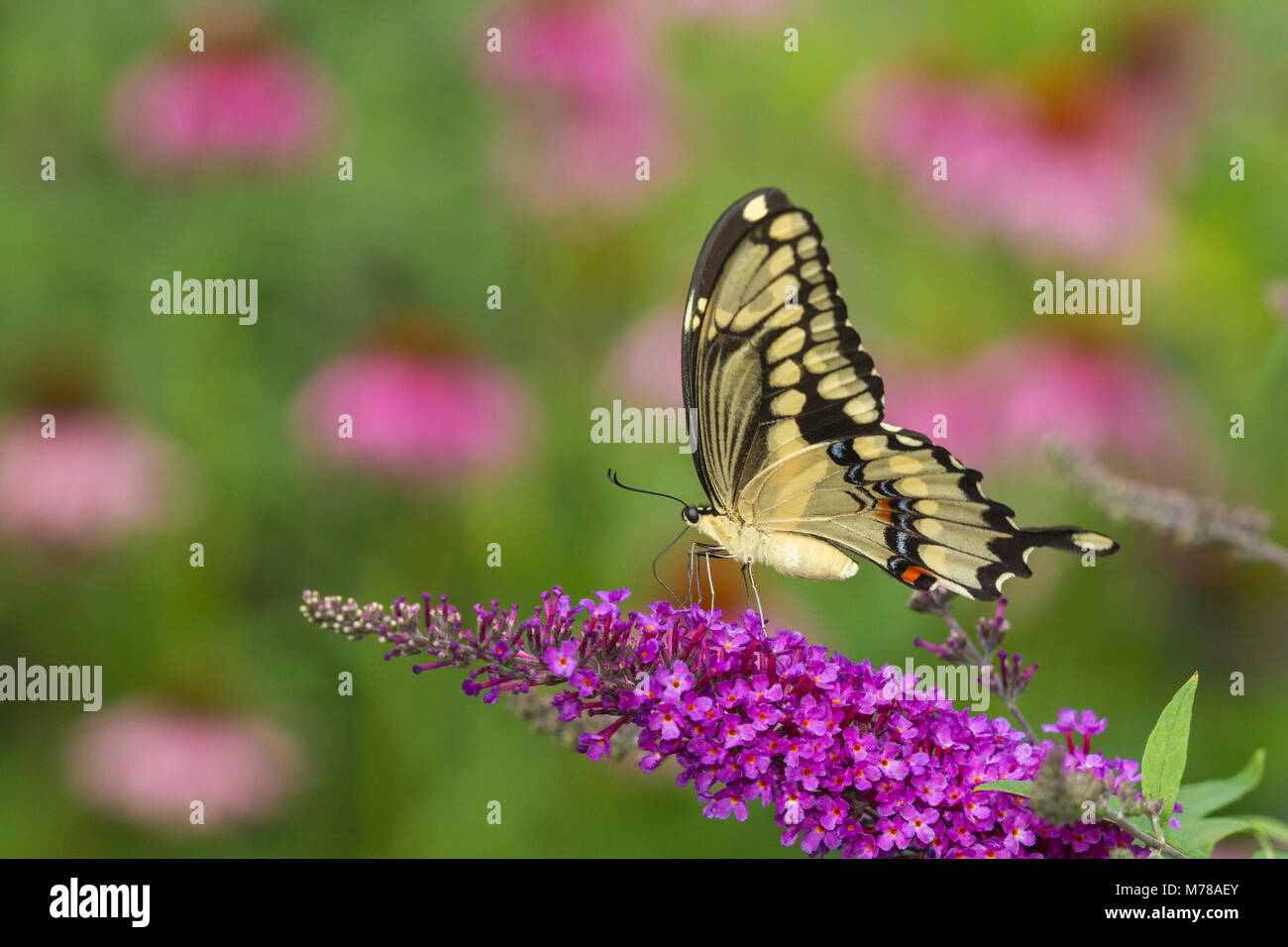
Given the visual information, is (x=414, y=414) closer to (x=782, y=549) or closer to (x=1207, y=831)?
(x=782, y=549)

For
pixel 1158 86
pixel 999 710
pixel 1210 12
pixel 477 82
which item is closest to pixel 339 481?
pixel 477 82

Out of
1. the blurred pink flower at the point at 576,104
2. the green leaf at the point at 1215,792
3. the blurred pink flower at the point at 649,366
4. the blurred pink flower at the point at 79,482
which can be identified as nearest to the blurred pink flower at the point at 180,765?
the blurred pink flower at the point at 79,482

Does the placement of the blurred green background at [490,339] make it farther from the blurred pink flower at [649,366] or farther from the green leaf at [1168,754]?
the green leaf at [1168,754]

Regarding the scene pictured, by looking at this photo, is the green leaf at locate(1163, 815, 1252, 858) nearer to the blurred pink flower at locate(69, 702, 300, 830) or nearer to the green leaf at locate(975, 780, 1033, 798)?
the green leaf at locate(975, 780, 1033, 798)

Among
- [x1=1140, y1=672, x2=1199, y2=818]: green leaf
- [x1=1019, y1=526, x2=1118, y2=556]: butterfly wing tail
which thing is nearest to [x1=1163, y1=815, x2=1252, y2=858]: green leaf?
[x1=1140, y1=672, x2=1199, y2=818]: green leaf

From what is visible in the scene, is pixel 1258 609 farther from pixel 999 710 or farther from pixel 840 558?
pixel 840 558

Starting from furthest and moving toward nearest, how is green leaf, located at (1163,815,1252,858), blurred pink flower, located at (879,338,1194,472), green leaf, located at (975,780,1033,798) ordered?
blurred pink flower, located at (879,338,1194,472) < green leaf, located at (1163,815,1252,858) < green leaf, located at (975,780,1033,798)
